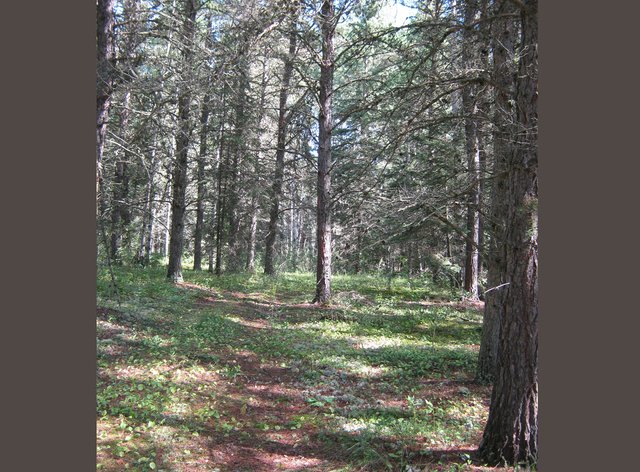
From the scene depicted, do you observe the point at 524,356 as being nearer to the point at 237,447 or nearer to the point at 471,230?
the point at 237,447

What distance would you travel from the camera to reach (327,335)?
33.4 feet

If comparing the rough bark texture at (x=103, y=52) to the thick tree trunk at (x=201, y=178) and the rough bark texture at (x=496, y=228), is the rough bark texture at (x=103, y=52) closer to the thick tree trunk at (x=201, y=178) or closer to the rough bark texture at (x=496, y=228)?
the rough bark texture at (x=496, y=228)

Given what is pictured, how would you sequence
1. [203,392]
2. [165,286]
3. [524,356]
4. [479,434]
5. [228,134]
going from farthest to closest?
[228,134] → [165,286] → [203,392] → [479,434] → [524,356]

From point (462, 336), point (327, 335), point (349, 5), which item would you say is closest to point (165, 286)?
point (327, 335)

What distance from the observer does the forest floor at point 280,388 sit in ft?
15.3

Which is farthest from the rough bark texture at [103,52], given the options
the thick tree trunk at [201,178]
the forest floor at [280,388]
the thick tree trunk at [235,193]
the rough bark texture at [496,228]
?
the thick tree trunk at [235,193]

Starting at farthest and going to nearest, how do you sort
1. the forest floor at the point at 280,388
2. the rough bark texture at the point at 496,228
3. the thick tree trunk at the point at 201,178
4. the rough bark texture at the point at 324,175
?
the thick tree trunk at the point at 201,178, the rough bark texture at the point at 324,175, the rough bark texture at the point at 496,228, the forest floor at the point at 280,388

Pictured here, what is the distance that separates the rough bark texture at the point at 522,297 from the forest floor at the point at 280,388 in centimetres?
53

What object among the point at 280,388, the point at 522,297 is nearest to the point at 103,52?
Answer: the point at 280,388

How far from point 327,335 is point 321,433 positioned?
4.92 meters

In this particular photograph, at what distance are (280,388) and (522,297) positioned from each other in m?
4.27

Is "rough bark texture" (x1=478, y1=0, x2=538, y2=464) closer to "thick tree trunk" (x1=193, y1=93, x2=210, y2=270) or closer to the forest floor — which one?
the forest floor

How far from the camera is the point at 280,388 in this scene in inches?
271

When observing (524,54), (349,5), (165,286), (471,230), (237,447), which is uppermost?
(349,5)
